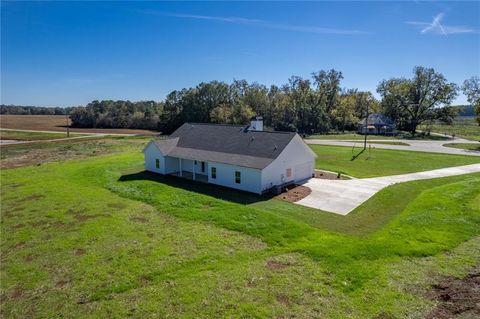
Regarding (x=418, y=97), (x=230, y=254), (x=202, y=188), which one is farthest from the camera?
(x=418, y=97)

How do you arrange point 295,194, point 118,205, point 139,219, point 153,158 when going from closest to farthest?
point 139,219 → point 118,205 → point 295,194 → point 153,158

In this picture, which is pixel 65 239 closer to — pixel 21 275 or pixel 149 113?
pixel 21 275

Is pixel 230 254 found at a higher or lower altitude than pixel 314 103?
lower

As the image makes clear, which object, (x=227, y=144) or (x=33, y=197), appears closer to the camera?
(x=33, y=197)

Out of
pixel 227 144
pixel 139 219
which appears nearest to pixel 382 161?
pixel 227 144

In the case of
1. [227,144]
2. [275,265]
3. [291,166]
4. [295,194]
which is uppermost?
[227,144]

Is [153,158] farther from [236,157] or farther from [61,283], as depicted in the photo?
[61,283]

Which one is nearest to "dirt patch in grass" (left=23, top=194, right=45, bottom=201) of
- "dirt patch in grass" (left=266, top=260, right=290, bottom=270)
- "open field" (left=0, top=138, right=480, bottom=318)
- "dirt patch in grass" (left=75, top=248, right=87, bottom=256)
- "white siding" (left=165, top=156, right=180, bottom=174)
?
"open field" (left=0, top=138, right=480, bottom=318)

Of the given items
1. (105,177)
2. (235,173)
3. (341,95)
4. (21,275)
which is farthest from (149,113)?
(21,275)
